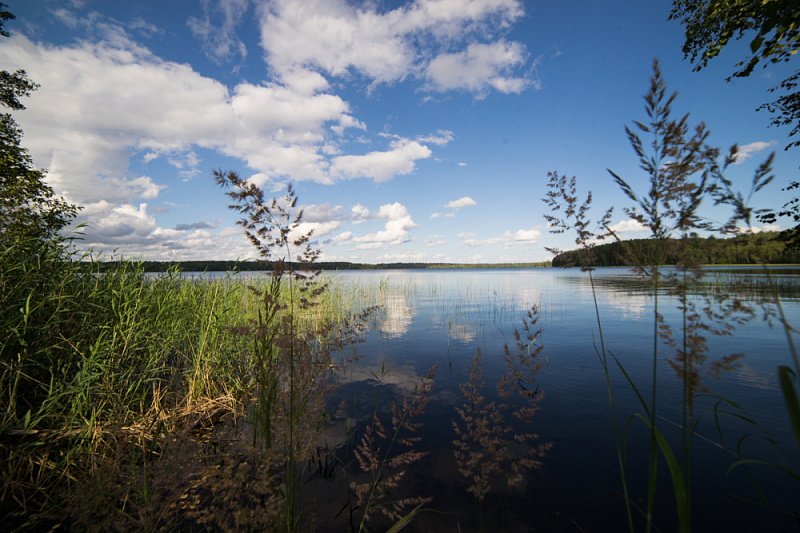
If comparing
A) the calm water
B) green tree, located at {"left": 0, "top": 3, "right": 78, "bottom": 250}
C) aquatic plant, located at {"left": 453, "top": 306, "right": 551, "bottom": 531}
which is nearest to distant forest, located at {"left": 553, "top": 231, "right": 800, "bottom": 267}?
aquatic plant, located at {"left": 453, "top": 306, "right": 551, "bottom": 531}

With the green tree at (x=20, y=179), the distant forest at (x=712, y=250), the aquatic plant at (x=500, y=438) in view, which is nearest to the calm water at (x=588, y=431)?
the aquatic plant at (x=500, y=438)

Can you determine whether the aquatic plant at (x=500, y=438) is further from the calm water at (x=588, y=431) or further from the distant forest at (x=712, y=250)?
the distant forest at (x=712, y=250)

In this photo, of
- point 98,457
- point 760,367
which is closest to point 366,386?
point 98,457

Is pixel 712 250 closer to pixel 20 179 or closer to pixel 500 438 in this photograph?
pixel 500 438

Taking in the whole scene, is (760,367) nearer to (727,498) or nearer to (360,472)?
(727,498)

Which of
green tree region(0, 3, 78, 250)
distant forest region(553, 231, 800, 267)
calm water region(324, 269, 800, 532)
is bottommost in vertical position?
calm water region(324, 269, 800, 532)

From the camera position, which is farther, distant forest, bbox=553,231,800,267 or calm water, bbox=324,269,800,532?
calm water, bbox=324,269,800,532

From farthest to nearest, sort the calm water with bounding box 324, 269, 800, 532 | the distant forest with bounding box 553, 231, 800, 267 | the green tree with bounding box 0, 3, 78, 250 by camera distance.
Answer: the green tree with bounding box 0, 3, 78, 250 < the calm water with bounding box 324, 269, 800, 532 < the distant forest with bounding box 553, 231, 800, 267

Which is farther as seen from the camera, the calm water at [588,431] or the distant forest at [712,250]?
the calm water at [588,431]

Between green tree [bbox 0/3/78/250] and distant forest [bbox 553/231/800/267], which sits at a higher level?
green tree [bbox 0/3/78/250]

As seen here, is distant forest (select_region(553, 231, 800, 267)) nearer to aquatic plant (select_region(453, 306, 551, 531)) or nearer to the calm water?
aquatic plant (select_region(453, 306, 551, 531))

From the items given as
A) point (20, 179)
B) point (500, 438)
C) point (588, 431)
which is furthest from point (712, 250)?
point (20, 179)

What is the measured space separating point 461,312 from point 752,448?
1217cm

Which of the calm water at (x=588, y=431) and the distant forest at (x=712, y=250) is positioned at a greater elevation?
the distant forest at (x=712, y=250)
